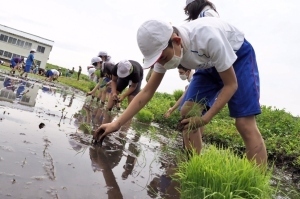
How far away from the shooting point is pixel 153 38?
2170 millimetres

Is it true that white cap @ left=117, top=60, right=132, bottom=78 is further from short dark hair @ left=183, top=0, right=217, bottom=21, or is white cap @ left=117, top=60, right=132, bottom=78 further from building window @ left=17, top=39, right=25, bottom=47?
building window @ left=17, top=39, right=25, bottom=47

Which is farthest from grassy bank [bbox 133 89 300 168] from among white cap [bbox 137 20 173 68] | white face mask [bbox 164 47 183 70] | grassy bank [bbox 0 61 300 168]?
white cap [bbox 137 20 173 68]

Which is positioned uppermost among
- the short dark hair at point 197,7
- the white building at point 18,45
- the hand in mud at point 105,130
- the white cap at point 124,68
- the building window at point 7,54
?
the white building at point 18,45

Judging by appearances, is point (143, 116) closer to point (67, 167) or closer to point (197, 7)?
point (197, 7)

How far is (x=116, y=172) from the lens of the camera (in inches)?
95.5

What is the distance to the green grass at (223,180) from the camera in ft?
5.20

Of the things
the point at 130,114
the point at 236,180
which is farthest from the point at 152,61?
the point at 236,180

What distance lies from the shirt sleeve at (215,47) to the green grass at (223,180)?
0.82 m

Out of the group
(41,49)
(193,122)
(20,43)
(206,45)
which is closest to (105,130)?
(193,122)

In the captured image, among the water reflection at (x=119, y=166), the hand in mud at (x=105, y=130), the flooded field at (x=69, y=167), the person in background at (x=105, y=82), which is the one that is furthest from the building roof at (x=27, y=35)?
the hand in mud at (x=105, y=130)

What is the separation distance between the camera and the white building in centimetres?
4622

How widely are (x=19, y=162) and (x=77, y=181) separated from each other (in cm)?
39

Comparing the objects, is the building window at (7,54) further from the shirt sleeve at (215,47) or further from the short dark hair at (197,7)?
the shirt sleeve at (215,47)

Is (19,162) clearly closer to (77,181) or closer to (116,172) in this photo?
(77,181)
